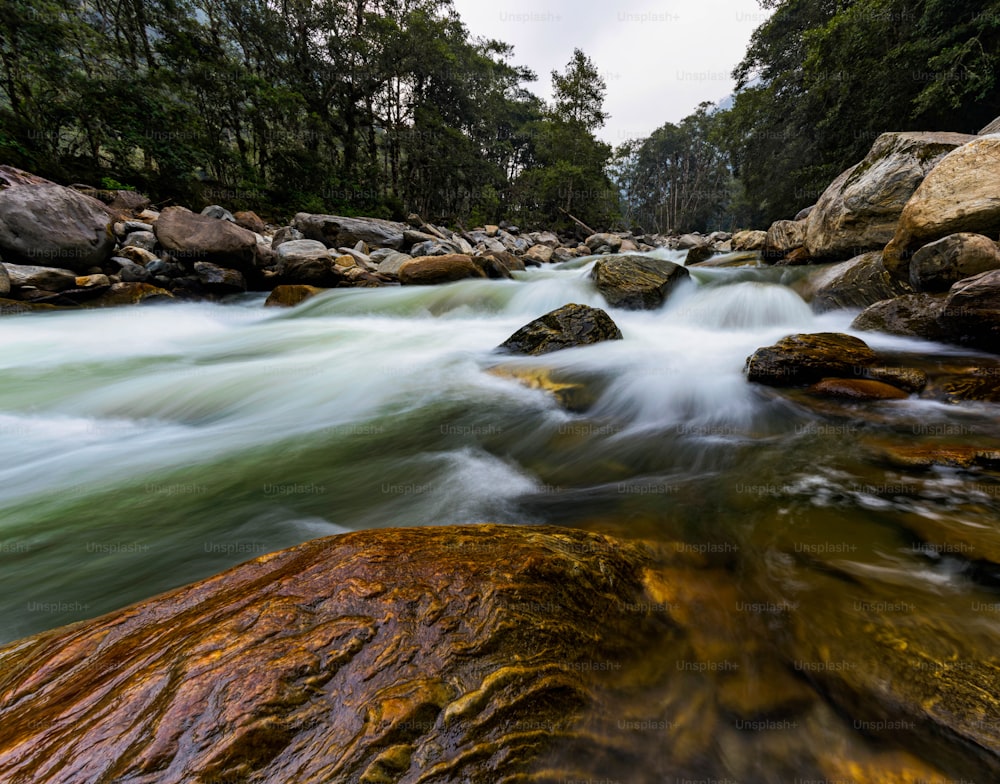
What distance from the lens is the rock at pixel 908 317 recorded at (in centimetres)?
466

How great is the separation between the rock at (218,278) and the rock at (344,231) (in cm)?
437

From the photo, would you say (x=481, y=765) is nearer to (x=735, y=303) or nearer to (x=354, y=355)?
(x=354, y=355)

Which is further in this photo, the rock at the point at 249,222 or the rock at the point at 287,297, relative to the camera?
the rock at the point at 249,222

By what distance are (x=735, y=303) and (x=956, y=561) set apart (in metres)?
6.76

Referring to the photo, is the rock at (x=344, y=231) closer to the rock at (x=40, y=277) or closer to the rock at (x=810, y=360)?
the rock at (x=40, y=277)

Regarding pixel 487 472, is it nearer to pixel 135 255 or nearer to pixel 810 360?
pixel 810 360

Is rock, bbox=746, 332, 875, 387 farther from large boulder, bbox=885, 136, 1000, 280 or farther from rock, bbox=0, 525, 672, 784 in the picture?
rock, bbox=0, 525, 672, 784

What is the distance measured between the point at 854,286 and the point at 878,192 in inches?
91.6

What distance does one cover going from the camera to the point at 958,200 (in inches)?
209

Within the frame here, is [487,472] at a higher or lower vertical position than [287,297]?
lower

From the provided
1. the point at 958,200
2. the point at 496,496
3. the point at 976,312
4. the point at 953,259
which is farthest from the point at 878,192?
the point at 496,496

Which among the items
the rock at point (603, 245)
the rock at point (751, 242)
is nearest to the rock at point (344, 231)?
the rock at point (603, 245)

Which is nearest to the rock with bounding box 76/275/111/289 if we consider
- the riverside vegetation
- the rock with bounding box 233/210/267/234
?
the riverside vegetation

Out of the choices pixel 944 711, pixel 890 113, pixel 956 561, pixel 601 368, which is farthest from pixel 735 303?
pixel 890 113
